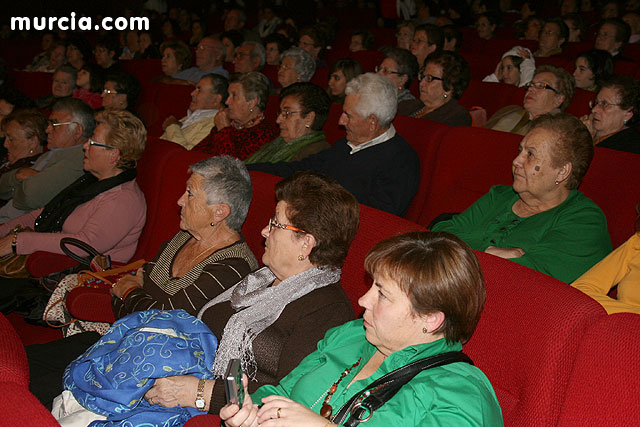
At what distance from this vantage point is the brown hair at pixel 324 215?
178 cm

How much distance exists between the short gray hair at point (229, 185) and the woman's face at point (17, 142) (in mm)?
2083

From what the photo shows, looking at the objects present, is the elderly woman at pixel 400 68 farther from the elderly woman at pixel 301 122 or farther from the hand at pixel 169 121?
the hand at pixel 169 121

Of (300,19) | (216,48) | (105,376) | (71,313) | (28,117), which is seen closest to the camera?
(105,376)

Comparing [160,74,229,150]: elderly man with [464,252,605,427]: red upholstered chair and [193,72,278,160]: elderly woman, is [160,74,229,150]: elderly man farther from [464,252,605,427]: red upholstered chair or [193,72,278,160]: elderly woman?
[464,252,605,427]: red upholstered chair

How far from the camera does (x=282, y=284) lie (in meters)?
1.79

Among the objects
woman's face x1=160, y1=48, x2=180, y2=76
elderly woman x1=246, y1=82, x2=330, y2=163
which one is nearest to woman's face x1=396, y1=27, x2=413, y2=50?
woman's face x1=160, y1=48, x2=180, y2=76

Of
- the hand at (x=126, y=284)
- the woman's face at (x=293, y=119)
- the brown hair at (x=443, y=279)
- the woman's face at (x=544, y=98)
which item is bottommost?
the hand at (x=126, y=284)

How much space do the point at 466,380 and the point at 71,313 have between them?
159 centimetres

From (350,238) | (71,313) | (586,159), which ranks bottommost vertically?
(71,313)

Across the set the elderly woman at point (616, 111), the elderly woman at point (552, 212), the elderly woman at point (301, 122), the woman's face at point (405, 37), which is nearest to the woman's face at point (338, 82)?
the elderly woman at point (301, 122)

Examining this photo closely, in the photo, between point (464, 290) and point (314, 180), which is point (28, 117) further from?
point (464, 290)

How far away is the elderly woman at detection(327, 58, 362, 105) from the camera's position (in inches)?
177

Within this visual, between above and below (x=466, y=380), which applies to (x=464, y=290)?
above

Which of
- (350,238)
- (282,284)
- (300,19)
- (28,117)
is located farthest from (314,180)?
(300,19)
